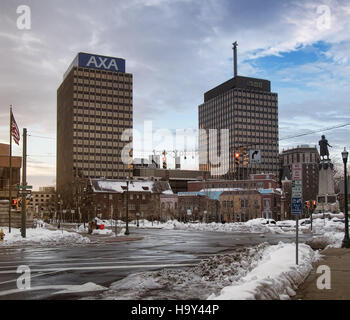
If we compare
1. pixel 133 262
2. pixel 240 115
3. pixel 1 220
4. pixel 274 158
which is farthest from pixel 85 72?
pixel 133 262

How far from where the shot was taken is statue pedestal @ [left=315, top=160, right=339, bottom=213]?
2734 inches

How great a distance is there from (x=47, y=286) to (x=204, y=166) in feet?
595

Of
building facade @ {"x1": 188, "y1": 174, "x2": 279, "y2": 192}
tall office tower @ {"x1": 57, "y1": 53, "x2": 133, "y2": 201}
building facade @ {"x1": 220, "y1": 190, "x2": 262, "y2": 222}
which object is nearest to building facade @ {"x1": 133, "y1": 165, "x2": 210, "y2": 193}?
tall office tower @ {"x1": 57, "y1": 53, "x2": 133, "y2": 201}

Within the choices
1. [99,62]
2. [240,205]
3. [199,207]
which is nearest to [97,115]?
[99,62]

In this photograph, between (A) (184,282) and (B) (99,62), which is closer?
(A) (184,282)

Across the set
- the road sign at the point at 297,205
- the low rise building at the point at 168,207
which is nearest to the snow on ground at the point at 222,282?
the road sign at the point at 297,205

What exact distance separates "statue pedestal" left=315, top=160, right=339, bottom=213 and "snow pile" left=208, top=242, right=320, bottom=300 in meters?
55.4

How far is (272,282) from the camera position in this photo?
30.8ft

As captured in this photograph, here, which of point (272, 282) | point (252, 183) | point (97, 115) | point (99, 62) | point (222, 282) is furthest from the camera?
point (99, 62)

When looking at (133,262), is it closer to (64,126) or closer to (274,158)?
(64,126)

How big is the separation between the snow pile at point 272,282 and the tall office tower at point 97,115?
14866cm

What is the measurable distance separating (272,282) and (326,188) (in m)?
69.7

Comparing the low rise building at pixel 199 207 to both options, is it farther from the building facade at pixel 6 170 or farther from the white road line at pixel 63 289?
the white road line at pixel 63 289

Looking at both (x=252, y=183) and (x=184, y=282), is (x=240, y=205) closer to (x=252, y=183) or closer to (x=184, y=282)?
(x=252, y=183)
